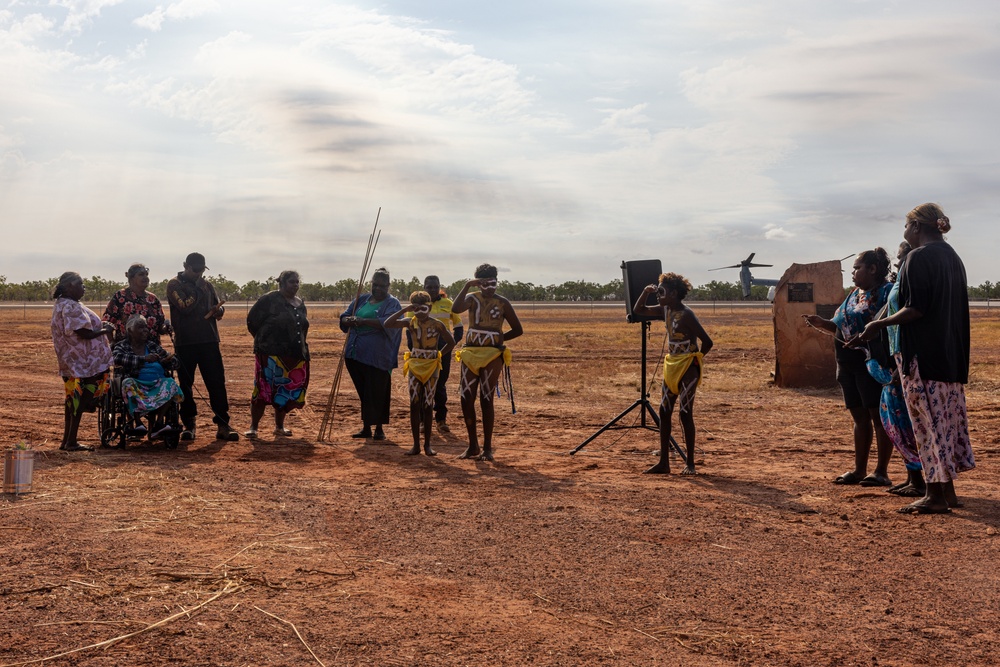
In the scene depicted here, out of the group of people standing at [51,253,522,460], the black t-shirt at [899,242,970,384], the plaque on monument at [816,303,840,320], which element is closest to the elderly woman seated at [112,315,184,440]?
the group of people standing at [51,253,522,460]

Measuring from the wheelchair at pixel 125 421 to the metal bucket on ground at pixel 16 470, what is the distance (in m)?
2.44

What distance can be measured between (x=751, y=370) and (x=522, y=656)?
1732 cm

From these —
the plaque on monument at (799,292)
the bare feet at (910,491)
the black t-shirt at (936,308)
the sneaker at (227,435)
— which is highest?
the plaque on monument at (799,292)

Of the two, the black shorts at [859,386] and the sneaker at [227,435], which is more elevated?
the black shorts at [859,386]

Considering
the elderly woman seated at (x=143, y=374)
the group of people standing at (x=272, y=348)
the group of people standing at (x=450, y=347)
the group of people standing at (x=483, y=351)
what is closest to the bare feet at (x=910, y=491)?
the group of people standing at (x=483, y=351)

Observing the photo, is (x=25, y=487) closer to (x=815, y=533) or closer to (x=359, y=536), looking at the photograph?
(x=359, y=536)

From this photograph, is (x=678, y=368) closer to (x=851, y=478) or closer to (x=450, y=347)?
(x=851, y=478)

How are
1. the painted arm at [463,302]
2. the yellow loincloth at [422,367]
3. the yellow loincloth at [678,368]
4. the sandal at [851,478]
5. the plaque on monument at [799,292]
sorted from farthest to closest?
the plaque on monument at [799,292], the yellow loincloth at [422,367], the painted arm at [463,302], the yellow loincloth at [678,368], the sandal at [851,478]

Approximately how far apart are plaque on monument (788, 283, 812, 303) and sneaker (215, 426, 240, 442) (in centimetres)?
972

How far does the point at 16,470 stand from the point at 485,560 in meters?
4.03

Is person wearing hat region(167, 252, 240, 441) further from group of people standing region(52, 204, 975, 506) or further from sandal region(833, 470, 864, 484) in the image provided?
sandal region(833, 470, 864, 484)

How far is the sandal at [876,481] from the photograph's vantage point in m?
7.89

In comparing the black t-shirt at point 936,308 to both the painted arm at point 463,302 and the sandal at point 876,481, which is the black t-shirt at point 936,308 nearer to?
the sandal at point 876,481

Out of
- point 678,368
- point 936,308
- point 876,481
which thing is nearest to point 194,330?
point 678,368
